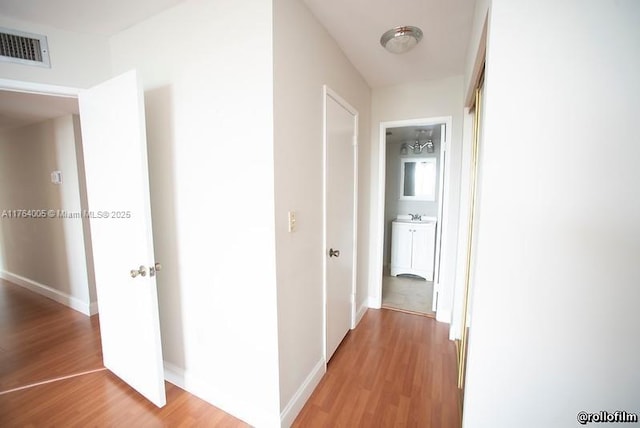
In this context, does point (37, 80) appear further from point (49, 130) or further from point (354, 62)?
point (354, 62)

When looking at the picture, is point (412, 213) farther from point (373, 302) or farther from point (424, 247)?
point (373, 302)

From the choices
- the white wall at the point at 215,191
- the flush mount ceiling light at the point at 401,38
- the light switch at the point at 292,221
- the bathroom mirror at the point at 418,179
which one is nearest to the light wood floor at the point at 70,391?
the white wall at the point at 215,191

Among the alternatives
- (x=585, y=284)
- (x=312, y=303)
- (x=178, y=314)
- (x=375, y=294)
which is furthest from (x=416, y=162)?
(x=178, y=314)

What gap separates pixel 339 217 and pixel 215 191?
1022 mm

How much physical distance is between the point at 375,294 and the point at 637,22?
2717 mm

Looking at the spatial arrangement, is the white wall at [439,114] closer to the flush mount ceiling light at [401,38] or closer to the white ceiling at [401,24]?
the white ceiling at [401,24]

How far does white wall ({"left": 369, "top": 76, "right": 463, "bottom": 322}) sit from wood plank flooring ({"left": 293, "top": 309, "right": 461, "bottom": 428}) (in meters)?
0.51

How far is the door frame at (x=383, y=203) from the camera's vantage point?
2.47 metres

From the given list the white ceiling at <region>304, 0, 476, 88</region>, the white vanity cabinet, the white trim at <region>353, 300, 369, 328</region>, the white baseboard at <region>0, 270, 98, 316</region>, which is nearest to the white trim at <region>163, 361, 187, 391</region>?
the white trim at <region>353, 300, 369, 328</region>

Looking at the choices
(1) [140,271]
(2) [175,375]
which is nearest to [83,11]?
(1) [140,271]

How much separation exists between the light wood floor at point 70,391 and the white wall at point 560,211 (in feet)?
5.13

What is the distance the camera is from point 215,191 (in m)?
1.45

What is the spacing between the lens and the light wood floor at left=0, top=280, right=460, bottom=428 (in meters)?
1.50

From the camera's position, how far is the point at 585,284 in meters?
0.78
